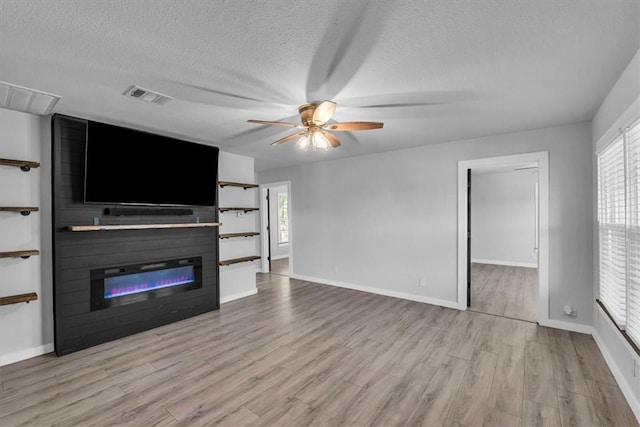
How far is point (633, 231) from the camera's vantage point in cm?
202

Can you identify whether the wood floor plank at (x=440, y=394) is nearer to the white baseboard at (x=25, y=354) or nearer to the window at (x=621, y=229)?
the window at (x=621, y=229)

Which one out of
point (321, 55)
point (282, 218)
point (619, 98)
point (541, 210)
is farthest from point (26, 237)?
point (282, 218)

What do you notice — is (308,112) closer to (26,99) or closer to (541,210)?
(26,99)

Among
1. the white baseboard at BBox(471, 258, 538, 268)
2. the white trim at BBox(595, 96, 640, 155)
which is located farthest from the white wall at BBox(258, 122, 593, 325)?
the white baseboard at BBox(471, 258, 538, 268)

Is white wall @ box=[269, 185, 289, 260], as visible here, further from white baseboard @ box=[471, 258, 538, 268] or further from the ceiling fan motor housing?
the ceiling fan motor housing

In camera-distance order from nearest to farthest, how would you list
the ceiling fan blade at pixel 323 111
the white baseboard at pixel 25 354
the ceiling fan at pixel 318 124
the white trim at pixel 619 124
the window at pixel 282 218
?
the white trim at pixel 619 124 < the ceiling fan blade at pixel 323 111 < the ceiling fan at pixel 318 124 < the white baseboard at pixel 25 354 < the window at pixel 282 218

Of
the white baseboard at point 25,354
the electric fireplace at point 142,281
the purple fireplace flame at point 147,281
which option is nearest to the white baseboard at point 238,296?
the electric fireplace at point 142,281

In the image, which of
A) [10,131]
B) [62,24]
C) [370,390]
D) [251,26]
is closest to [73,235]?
[10,131]

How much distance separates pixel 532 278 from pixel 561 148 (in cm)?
360

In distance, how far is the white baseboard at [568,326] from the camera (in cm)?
327

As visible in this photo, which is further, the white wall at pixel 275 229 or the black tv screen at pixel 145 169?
the white wall at pixel 275 229

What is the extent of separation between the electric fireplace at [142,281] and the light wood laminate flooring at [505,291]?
13.4 feet

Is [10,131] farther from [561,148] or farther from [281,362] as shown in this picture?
[561,148]

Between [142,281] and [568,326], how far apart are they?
5.20 meters
